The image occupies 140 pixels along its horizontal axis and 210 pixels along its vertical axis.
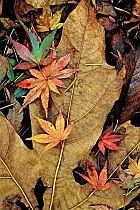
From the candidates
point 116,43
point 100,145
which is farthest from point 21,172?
point 116,43

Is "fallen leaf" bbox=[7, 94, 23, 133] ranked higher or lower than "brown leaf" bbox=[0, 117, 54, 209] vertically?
higher

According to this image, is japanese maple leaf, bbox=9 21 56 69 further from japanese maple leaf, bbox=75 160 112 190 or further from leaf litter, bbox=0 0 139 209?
japanese maple leaf, bbox=75 160 112 190

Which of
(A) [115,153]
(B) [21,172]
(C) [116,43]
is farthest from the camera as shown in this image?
(C) [116,43]

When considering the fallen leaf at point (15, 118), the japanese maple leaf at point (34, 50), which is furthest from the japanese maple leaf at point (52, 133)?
the japanese maple leaf at point (34, 50)

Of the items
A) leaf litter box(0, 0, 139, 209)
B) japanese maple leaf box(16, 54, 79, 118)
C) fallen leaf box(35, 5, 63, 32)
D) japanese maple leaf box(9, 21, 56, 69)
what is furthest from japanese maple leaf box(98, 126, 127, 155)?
fallen leaf box(35, 5, 63, 32)

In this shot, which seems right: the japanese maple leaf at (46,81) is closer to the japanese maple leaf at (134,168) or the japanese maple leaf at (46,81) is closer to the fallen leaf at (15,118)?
the fallen leaf at (15,118)

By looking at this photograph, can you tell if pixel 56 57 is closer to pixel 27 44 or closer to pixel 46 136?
pixel 27 44
